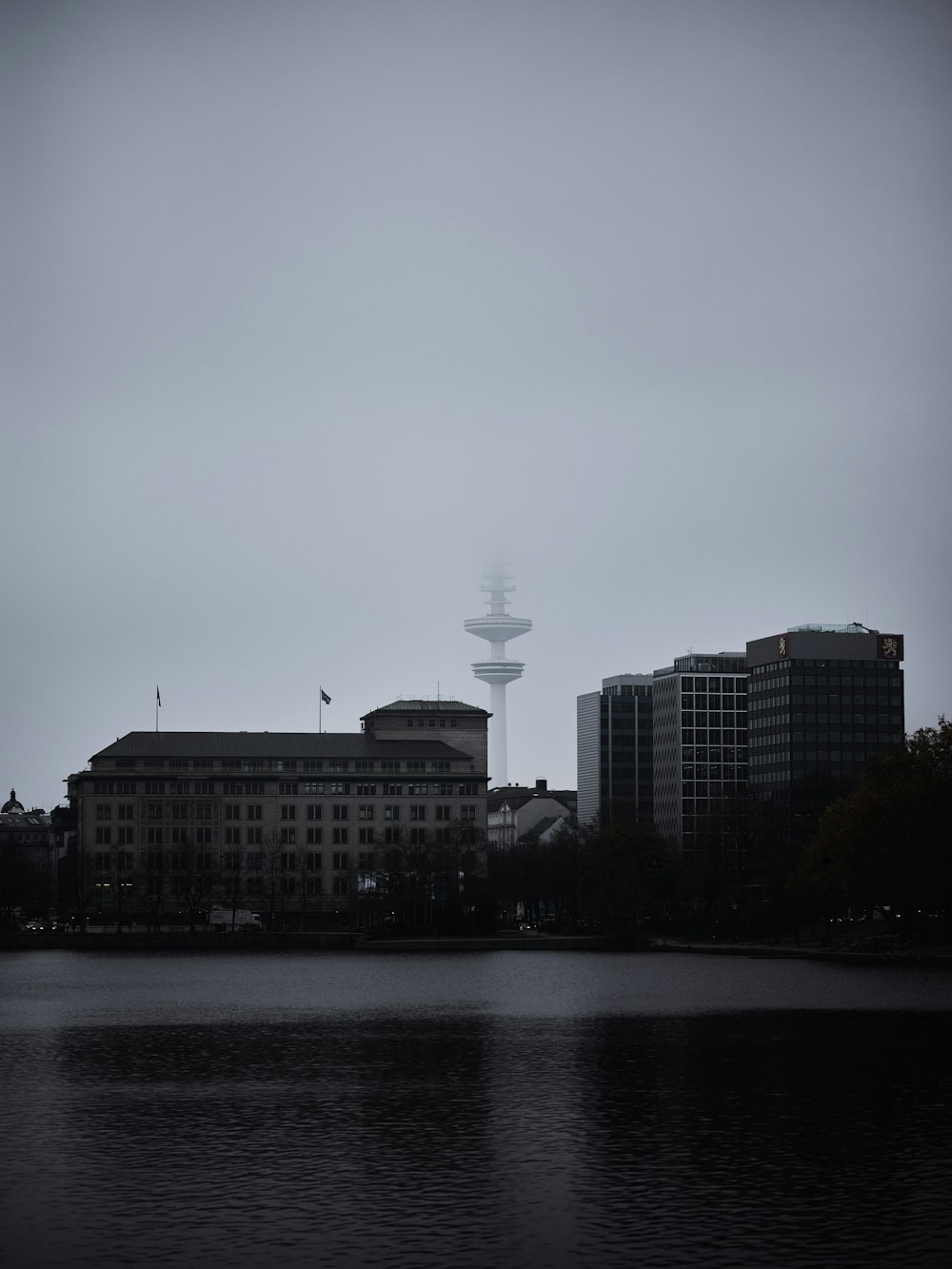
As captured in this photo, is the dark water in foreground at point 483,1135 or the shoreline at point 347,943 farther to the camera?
the shoreline at point 347,943

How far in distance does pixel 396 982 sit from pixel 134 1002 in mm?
23273

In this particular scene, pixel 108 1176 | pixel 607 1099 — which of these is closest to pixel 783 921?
pixel 607 1099

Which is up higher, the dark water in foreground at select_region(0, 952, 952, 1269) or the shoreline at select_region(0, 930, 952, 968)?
the dark water in foreground at select_region(0, 952, 952, 1269)

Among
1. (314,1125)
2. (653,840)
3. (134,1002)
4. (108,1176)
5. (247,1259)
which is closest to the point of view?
(247,1259)

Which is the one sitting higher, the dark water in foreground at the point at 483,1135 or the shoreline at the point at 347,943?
the dark water in foreground at the point at 483,1135

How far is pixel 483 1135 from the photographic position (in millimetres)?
46062

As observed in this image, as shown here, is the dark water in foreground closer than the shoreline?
Yes

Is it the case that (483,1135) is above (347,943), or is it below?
above

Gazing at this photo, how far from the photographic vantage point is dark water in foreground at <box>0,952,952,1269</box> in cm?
3372

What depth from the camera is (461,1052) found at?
67.3 m

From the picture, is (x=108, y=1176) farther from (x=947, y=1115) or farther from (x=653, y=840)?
(x=653, y=840)

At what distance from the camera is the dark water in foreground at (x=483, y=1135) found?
33.7 meters

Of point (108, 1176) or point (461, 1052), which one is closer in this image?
point (108, 1176)

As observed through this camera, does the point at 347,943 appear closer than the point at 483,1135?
No
